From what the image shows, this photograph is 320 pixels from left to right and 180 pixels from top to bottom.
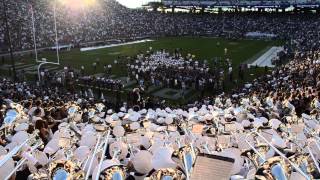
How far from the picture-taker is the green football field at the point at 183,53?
102 feet

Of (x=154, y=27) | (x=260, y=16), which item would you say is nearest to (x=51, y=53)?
(x=154, y=27)

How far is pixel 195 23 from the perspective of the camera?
62.4 metres

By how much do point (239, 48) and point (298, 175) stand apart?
129ft

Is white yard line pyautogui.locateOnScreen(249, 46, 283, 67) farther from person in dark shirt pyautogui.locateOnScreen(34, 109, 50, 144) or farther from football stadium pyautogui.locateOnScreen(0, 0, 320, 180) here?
person in dark shirt pyautogui.locateOnScreen(34, 109, 50, 144)

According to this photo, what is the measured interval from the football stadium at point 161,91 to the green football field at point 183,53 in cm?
16

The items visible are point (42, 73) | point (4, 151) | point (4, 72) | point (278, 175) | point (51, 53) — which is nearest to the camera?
point (278, 175)

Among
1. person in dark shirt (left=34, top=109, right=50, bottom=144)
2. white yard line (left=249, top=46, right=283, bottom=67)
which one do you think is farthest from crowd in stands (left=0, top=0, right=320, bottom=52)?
person in dark shirt (left=34, top=109, right=50, bottom=144)

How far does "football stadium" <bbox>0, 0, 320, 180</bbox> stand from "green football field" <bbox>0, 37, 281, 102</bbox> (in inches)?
6.4

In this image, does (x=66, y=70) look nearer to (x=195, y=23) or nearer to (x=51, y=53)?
(x=51, y=53)

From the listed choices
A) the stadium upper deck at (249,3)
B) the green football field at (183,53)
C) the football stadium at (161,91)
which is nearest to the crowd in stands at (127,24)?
the football stadium at (161,91)

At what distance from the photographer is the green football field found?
3094 centimetres

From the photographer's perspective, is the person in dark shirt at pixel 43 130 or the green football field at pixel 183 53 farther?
the green football field at pixel 183 53

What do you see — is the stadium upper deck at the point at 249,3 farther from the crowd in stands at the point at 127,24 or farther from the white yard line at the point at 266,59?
the white yard line at the point at 266,59

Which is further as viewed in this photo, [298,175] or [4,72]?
[4,72]
